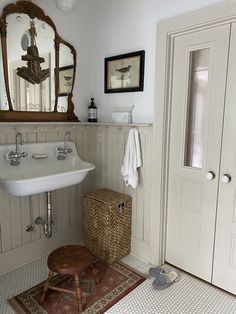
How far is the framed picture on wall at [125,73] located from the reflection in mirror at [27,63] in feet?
1.71

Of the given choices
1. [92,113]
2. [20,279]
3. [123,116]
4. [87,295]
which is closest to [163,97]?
[123,116]

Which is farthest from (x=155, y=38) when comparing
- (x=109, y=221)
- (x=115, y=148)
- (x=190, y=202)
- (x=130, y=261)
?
(x=130, y=261)

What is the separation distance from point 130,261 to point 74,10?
7.75 feet

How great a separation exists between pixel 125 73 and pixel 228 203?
138cm

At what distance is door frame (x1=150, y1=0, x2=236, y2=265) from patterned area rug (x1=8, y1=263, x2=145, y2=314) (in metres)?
0.36

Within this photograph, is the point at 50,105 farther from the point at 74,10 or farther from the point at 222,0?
the point at 222,0

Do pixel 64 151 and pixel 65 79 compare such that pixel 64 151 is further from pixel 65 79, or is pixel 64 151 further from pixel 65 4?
pixel 65 4

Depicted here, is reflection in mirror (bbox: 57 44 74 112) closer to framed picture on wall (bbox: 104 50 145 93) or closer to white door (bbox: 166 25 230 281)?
framed picture on wall (bbox: 104 50 145 93)

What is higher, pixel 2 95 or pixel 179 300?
pixel 2 95

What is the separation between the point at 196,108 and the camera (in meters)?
1.94

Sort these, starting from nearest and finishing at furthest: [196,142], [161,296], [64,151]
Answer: [161,296] → [196,142] → [64,151]

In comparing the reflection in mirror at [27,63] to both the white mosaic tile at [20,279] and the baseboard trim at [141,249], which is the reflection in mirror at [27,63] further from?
the baseboard trim at [141,249]

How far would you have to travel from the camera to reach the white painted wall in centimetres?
205

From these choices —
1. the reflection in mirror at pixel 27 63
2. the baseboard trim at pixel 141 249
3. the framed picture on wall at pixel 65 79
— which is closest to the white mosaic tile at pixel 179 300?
the baseboard trim at pixel 141 249
